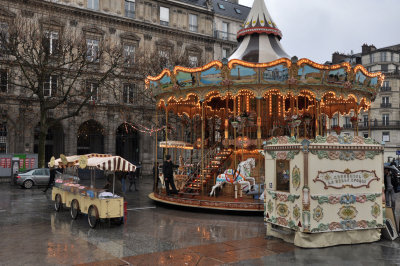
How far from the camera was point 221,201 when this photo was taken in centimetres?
1370

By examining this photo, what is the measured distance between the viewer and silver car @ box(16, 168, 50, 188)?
2345 centimetres

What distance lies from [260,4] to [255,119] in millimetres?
5408

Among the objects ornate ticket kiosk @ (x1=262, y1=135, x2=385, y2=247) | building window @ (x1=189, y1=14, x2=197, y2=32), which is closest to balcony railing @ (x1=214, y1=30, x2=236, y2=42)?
building window @ (x1=189, y1=14, x2=197, y2=32)

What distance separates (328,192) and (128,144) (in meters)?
32.1

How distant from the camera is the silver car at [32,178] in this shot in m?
23.5

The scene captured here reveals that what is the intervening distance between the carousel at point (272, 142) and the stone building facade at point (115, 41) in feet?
49.2

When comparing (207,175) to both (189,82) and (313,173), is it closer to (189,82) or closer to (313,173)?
(189,82)

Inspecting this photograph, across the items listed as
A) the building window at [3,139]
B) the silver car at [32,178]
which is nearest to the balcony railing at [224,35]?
the building window at [3,139]

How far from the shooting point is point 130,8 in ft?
124

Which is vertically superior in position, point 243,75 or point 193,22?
point 193,22

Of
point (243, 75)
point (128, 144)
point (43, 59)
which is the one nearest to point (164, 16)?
point (128, 144)

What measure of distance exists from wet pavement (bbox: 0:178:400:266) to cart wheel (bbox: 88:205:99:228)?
21cm

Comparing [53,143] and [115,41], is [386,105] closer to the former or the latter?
[115,41]

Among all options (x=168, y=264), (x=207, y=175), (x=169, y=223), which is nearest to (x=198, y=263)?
(x=168, y=264)
